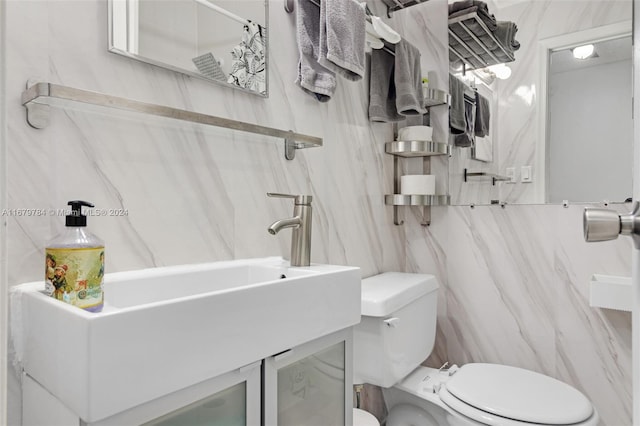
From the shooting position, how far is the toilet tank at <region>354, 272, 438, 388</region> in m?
1.34

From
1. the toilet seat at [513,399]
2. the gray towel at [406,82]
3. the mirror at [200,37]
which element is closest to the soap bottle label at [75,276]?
the mirror at [200,37]

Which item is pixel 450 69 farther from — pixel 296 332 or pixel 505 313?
pixel 296 332

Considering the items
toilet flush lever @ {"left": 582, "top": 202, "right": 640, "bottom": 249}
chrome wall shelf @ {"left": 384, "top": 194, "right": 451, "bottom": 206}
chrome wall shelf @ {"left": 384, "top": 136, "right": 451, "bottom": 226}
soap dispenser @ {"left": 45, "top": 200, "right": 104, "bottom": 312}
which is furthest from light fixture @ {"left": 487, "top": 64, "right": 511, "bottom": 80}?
soap dispenser @ {"left": 45, "top": 200, "right": 104, "bottom": 312}

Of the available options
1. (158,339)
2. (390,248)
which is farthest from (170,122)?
(390,248)

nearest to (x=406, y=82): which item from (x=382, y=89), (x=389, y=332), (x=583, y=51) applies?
(x=382, y=89)

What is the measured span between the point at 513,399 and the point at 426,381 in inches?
12.5

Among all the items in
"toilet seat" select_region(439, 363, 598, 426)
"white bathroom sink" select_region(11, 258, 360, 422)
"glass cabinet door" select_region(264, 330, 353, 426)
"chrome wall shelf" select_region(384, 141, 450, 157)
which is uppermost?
"chrome wall shelf" select_region(384, 141, 450, 157)

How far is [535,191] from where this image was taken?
1697 mm

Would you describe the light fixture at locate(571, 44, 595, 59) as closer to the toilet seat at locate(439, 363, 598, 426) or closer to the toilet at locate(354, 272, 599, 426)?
the toilet at locate(354, 272, 599, 426)

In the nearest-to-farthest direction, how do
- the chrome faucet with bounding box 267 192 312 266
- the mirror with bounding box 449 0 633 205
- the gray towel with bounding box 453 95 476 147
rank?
1. the chrome faucet with bounding box 267 192 312 266
2. the mirror with bounding box 449 0 633 205
3. the gray towel with bounding box 453 95 476 147

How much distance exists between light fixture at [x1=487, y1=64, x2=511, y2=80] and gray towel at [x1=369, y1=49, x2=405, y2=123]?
0.47m

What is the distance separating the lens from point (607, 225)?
1.34 feet

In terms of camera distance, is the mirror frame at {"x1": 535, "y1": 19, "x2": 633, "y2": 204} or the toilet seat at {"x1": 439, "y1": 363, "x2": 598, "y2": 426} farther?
the mirror frame at {"x1": 535, "y1": 19, "x2": 633, "y2": 204}

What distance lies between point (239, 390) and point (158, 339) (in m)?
0.24
